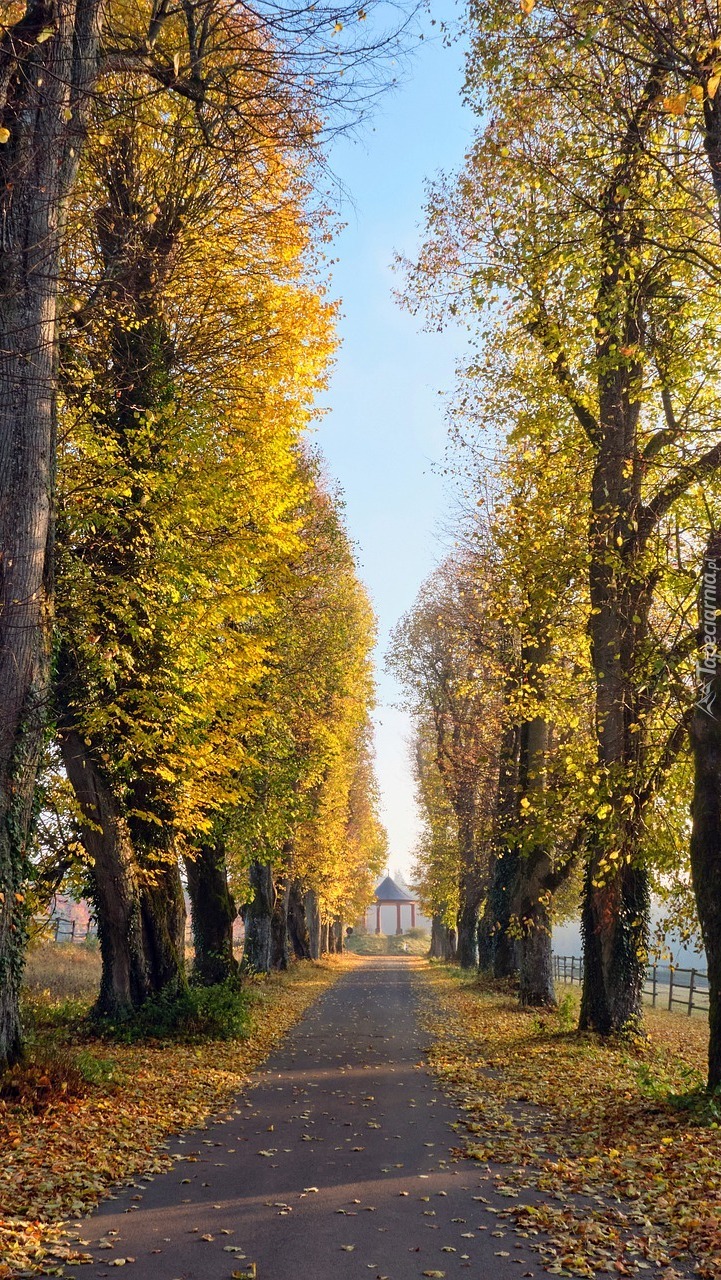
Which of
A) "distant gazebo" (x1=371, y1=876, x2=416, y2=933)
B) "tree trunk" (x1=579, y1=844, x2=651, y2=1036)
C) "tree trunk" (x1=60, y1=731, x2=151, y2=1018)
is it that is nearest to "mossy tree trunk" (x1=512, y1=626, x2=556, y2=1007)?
"tree trunk" (x1=579, y1=844, x2=651, y2=1036)

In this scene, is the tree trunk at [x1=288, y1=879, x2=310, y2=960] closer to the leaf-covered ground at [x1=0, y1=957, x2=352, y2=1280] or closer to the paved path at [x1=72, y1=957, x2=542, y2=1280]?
the leaf-covered ground at [x1=0, y1=957, x2=352, y2=1280]

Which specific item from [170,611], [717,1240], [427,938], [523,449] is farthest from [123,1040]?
[427,938]

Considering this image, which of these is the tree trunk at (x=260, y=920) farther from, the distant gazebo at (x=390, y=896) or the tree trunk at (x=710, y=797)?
the distant gazebo at (x=390, y=896)

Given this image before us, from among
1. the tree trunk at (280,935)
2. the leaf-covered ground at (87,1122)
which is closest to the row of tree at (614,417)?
the leaf-covered ground at (87,1122)

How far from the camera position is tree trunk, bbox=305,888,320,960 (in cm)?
4265

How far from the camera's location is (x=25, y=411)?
356 inches

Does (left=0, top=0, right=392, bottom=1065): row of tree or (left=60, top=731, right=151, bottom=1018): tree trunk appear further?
(left=60, top=731, right=151, bottom=1018): tree trunk

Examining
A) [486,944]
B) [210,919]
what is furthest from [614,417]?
[486,944]

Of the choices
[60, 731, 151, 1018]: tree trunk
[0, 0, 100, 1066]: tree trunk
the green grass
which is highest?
[0, 0, 100, 1066]: tree trunk

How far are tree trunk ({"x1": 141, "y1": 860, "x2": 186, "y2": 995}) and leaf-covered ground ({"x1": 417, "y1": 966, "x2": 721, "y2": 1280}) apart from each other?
4.17 meters

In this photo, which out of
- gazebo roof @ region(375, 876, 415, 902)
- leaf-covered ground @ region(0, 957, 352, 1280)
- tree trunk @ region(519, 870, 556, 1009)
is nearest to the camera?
leaf-covered ground @ region(0, 957, 352, 1280)

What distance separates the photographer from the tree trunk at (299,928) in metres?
38.1

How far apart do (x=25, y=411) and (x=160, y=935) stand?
30.0 feet

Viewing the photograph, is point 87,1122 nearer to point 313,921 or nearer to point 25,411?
point 25,411
